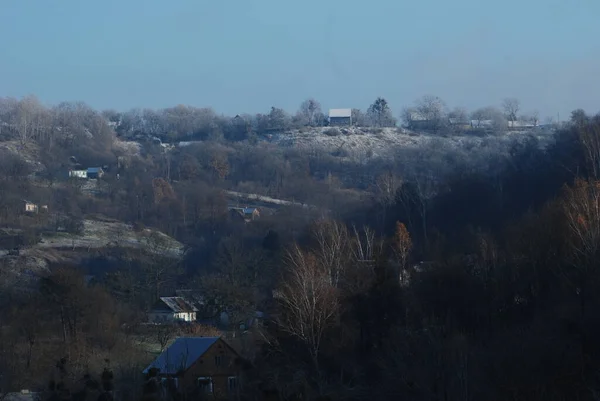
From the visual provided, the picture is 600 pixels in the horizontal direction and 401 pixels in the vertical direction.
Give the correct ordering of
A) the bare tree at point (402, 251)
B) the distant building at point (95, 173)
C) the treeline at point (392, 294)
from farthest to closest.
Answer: the distant building at point (95, 173), the bare tree at point (402, 251), the treeline at point (392, 294)

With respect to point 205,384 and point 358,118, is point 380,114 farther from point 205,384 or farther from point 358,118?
point 205,384

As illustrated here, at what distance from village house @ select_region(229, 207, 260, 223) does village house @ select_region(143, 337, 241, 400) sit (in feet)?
110

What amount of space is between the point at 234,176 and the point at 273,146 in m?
10.9

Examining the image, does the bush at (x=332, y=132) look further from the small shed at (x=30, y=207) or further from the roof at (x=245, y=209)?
the small shed at (x=30, y=207)

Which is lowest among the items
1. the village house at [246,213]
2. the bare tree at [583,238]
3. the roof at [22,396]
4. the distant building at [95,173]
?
the village house at [246,213]

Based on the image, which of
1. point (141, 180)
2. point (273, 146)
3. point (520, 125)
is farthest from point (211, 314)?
point (520, 125)

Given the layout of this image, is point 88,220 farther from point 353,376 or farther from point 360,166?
point 353,376

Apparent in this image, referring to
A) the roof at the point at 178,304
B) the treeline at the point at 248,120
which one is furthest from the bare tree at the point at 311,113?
the roof at the point at 178,304

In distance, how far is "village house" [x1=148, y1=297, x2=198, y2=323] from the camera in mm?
42656

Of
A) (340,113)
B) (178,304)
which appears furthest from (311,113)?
(178,304)

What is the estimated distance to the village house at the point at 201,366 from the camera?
29984 mm

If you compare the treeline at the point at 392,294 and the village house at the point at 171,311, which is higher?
the treeline at the point at 392,294

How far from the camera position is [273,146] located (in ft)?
316

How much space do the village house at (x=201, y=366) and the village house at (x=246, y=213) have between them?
110ft
